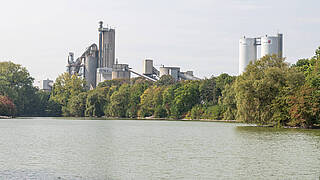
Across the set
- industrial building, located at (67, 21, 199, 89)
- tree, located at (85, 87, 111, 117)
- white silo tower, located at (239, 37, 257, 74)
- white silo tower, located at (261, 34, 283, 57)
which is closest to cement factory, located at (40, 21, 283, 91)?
industrial building, located at (67, 21, 199, 89)

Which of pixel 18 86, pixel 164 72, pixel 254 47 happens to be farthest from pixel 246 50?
pixel 18 86

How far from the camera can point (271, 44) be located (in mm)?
126375

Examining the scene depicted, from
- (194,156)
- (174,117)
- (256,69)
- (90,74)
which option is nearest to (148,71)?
(90,74)

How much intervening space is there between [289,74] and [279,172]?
35451 mm

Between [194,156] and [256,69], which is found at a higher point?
[256,69]

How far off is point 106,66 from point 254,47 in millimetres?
43446

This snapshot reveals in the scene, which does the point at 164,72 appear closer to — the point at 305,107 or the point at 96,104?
the point at 96,104

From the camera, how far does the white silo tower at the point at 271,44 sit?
414ft

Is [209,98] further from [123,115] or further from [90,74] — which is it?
[90,74]

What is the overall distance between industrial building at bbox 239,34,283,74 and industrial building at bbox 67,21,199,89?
1676 centimetres

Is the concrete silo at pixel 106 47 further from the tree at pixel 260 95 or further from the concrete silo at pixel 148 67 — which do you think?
the tree at pixel 260 95

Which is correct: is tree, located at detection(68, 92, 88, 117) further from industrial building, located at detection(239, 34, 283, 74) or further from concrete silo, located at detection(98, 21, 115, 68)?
industrial building, located at detection(239, 34, 283, 74)

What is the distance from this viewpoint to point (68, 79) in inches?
5177

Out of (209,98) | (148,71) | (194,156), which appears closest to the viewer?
(194,156)
